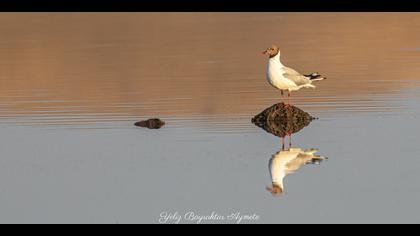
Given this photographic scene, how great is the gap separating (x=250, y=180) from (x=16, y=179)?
12.1ft

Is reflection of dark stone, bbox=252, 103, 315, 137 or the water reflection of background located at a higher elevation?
the water reflection of background

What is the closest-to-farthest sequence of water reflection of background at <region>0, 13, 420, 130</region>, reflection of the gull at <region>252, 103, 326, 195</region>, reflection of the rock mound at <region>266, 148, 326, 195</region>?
1. reflection of the rock mound at <region>266, 148, 326, 195</region>
2. reflection of the gull at <region>252, 103, 326, 195</region>
3. water reflection of background at <region>0, 13, 420, 130</region>

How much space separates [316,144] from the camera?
19.6 meters

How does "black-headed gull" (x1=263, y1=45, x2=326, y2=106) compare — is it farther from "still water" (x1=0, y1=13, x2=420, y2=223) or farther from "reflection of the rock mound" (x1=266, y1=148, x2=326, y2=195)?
"reflection of the rock mound" (x1=266, y1=148, x2=326, y2=195)

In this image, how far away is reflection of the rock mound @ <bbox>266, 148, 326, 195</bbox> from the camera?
16141mm

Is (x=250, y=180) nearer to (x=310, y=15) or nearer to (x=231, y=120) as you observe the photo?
(x=231, y=120)

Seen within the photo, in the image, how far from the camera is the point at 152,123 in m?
21.9

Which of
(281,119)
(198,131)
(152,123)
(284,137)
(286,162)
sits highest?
(281,119)

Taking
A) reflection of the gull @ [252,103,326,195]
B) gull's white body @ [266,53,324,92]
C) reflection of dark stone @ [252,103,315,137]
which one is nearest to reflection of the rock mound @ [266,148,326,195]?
reflection of the gull @ [252,103,326,195]

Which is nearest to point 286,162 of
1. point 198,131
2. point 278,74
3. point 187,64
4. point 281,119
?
point 198,131

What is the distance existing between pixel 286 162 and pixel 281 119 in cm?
422

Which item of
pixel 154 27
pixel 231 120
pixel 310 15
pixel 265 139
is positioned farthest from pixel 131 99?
pixel 310 15

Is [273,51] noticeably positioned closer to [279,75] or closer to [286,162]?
[279,75]

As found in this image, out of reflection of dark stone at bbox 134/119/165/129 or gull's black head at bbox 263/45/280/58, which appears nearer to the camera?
reflection of dark stone at bbox 134/119/165/129
